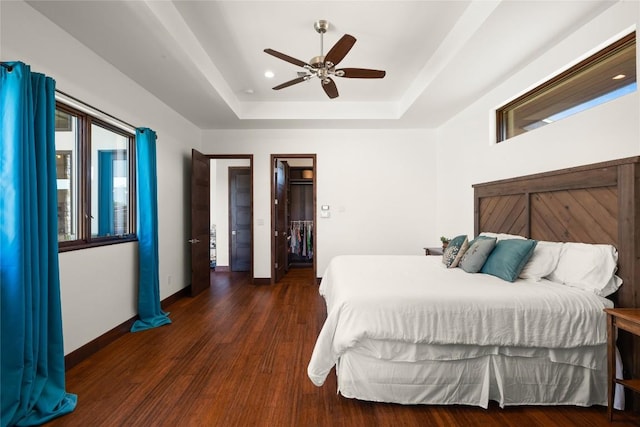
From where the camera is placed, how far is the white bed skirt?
185 cm

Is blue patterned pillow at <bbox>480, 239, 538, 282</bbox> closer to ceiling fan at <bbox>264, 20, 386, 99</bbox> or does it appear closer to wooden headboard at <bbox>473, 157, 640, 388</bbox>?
wooden headboard at <bbox>473, 157, 640, 388</bbox>

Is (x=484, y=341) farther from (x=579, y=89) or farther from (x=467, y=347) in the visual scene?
(x=579, y=89)

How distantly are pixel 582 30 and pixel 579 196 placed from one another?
1329 mm

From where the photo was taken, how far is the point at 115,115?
9.51ft

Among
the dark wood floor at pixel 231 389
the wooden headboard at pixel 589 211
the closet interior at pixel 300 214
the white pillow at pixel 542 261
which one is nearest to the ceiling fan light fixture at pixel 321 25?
the wooden headboard at pixel 589 211

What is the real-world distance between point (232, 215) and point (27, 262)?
14.7ft

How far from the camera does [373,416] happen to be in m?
1.78

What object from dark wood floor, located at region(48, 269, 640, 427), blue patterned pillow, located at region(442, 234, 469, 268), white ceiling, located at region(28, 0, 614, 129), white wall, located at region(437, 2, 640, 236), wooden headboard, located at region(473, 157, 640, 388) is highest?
white ceiling, located at region(28, 0, 614, 129)

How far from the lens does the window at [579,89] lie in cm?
207

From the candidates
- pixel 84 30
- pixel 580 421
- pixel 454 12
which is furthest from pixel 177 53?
pixel 580 421

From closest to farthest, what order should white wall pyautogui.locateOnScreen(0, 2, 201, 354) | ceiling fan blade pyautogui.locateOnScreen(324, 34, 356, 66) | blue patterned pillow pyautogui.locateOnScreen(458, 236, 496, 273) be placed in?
white wall pyautogui.locateOnScreen(0, 2, 201, 354) < ceiling fan blade pyautogui.locateOnScreen(324, 34, 356, 66) < blue patterned pillow pyautogui.locateOnScreen(458, 236, 496, 273)

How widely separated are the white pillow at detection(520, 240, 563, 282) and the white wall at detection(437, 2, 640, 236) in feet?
2.35

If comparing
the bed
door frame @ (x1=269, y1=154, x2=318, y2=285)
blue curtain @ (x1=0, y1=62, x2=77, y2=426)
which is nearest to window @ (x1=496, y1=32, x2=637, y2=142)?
the bed

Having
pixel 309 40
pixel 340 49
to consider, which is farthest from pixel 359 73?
pixel 309 40
